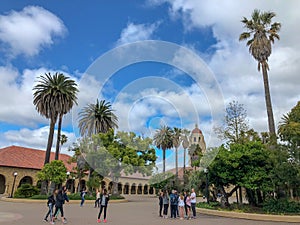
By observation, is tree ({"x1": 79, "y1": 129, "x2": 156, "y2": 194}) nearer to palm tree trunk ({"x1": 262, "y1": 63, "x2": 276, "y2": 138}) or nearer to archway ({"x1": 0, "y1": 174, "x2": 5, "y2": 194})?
palm tree trunk ({"x1": 262, "y1": 63, "x2": 276, "y2": 138})

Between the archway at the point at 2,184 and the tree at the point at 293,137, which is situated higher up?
the tree at the point at 293,137

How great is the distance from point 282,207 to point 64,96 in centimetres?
2717

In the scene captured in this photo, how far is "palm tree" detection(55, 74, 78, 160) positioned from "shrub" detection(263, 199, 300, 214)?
999 inches

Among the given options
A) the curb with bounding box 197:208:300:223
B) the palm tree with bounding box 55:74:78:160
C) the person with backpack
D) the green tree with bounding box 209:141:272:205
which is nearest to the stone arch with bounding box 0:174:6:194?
the palm tree with bounding box 55:74:78:160

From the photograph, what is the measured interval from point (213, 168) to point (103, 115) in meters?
24.0

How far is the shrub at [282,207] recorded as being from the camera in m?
16.1

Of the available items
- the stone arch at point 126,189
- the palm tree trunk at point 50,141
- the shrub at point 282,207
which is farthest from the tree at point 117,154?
the stone arch at point 126,189

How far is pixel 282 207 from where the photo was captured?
16.4 meters

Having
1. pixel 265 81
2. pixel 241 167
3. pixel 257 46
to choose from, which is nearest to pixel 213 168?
pixel 241 167

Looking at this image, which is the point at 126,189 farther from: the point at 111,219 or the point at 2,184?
the point at 111,219

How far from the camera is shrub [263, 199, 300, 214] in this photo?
16078 millimetres

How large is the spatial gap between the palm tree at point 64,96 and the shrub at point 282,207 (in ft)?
Result: 83.3

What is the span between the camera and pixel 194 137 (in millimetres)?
71062

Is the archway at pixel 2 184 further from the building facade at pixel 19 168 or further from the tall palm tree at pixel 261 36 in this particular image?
the tall palm tree at pixel 261 36
